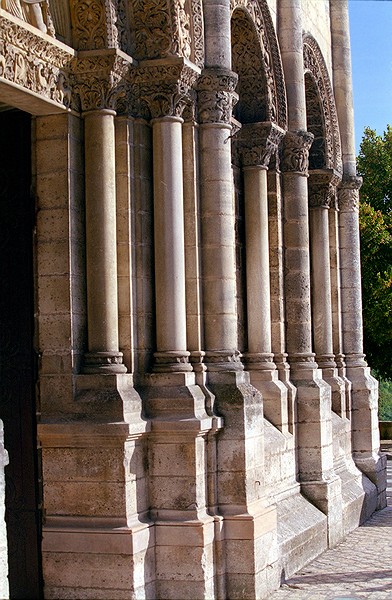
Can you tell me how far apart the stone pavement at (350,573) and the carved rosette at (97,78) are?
471cm

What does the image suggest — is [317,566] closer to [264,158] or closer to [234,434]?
[234,434]

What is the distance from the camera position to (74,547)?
31.4ft

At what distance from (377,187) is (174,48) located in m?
21.3

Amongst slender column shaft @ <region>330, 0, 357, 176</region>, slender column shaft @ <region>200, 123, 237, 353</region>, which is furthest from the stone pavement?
slender column shaft @ <region>330, 0, 357, 176</region>

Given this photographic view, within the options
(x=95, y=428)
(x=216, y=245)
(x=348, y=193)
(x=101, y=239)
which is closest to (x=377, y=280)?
(x=348, y=193)

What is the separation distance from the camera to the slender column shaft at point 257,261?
13328 millimetres

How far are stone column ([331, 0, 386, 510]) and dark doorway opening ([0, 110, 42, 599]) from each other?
8.04 m

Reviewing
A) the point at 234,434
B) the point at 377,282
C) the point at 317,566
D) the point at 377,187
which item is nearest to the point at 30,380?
the point at 234,434

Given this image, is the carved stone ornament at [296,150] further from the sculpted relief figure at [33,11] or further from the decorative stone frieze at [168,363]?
the sculpted relief figure at [33,11]

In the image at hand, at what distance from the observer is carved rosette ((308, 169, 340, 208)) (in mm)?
16422

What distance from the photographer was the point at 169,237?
10445 mm

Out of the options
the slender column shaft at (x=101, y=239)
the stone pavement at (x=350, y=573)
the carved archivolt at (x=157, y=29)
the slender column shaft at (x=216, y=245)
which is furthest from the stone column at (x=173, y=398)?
the stone pavement at (x=350, y=573)

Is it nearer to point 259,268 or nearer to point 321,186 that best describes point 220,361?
point 259,268

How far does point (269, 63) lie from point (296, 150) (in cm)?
120
